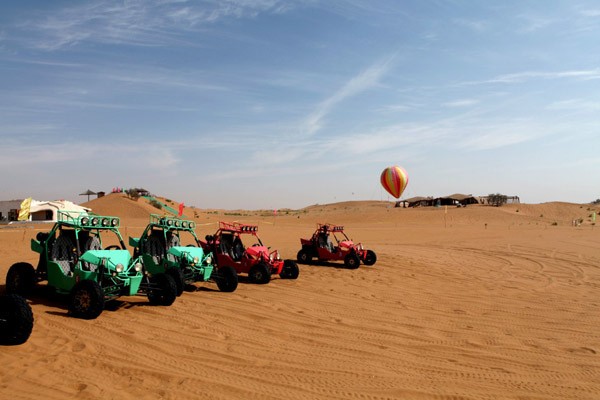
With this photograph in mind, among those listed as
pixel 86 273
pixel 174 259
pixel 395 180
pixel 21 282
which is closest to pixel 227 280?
pixel 174 259

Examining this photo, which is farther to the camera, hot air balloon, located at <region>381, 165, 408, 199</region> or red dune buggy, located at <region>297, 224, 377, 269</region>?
hot air balloon, located at <region>381, 165, 408, 199</region>

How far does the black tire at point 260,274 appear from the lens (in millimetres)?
12414

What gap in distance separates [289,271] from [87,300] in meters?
6.59

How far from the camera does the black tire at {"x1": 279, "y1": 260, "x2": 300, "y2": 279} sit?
13.4 metres

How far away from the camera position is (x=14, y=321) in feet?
19.5

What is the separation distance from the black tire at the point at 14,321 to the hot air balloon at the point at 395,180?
37.2 meters

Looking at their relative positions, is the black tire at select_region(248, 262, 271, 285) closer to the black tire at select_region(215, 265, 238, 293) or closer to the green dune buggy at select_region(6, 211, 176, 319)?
the black tire at select_region(215, 265, 238, 293)

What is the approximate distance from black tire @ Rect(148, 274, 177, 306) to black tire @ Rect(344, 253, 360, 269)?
842 cm

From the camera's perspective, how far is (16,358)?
18.3ft

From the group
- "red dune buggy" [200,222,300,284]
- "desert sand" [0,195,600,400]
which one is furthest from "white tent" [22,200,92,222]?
"desert sand" [0,195,600,400]

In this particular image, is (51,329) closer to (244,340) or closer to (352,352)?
(244,340)

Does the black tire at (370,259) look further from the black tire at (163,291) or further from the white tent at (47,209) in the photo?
the white tent at (47,209)

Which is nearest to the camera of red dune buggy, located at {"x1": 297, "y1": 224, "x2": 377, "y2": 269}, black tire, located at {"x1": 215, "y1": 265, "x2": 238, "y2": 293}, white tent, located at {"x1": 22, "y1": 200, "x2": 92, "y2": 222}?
black tire, located at {"x1": 215, "y1": 265, "x2": 238, "y2": 293}

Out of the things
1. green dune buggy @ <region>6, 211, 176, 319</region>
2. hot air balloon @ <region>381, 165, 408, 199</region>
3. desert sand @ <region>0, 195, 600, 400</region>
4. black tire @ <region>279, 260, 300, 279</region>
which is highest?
hot air balloon @ <region>381, 165, 408, 199</region>
